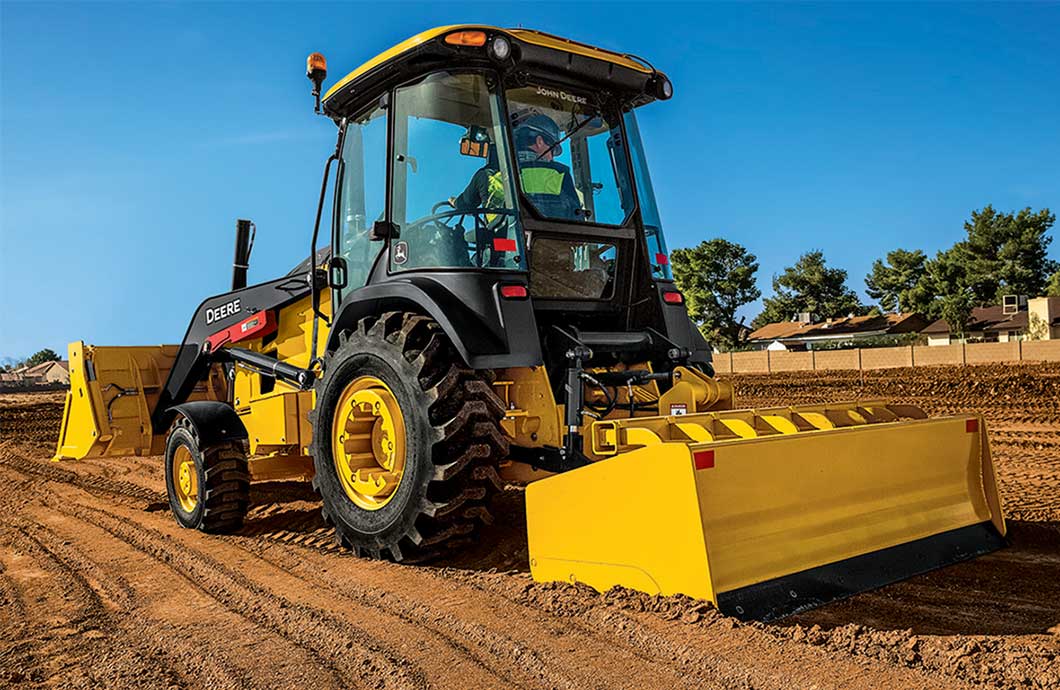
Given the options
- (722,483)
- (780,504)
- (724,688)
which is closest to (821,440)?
(780,504)

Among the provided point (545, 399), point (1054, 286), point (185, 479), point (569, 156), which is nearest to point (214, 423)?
point (185, 479)

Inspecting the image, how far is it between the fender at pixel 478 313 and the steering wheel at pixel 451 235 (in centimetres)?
10

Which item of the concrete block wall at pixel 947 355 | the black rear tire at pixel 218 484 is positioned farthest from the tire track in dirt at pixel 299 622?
the concrete block wall at pixel 947 355

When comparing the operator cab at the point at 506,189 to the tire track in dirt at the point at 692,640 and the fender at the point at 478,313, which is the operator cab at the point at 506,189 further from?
the tire track in dirt at the point at 692,640

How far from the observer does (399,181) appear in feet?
17.5

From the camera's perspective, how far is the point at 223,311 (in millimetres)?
7363

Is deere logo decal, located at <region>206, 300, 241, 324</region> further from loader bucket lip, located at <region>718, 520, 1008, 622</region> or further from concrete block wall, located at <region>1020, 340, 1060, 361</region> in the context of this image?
concrete block wall, located at <region>1020, 340, 1060, 361</region>

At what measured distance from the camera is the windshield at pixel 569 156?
209 inches

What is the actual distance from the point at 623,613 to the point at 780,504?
954mm

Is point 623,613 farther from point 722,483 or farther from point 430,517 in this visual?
point 430,517

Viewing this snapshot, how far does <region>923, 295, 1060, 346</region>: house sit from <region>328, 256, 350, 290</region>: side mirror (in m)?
39.2

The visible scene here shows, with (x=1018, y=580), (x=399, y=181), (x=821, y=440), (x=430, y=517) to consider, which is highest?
(x=399, y=181)

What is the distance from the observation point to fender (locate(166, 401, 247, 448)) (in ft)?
20.7

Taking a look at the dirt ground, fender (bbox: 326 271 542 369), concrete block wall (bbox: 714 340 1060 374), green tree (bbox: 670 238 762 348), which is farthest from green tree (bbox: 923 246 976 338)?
fender (bbox: 326 271 542 369)
